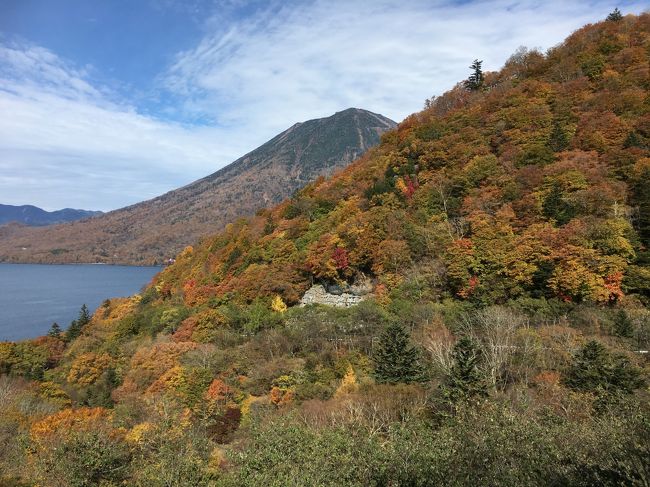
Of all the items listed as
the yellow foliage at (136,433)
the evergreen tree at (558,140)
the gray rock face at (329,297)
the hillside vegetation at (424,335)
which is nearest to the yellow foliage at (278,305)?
the hillside vegetation at (424,335)

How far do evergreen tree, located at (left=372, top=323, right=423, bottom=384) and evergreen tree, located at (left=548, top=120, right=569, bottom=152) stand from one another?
22.7 m

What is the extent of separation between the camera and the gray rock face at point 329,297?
33812mm

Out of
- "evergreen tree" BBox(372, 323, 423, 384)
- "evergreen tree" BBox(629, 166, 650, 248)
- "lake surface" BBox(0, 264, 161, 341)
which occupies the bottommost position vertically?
"lake surface" BBox(0, 264, 161, 341)

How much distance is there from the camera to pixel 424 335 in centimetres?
2459

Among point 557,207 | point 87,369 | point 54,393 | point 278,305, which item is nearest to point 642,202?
point 557,207

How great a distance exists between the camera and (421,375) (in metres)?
20.6

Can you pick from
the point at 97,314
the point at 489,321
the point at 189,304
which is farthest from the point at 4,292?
the point at 489,321

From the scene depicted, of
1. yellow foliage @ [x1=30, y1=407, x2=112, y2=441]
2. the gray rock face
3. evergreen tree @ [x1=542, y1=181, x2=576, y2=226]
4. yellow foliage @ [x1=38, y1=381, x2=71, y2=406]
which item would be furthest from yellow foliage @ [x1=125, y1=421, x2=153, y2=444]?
evergreen tree @ [x1=542, y1=181, x2=576, y2=226]

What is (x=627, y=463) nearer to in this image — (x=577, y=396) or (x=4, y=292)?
(x=577, y=396)

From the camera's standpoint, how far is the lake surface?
72319 mm

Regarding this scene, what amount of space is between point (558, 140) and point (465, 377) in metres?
25.4

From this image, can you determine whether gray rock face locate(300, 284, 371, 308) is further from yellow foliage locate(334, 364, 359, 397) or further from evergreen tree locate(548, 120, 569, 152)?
evergreen tree locate(548, 120, 569, 152)

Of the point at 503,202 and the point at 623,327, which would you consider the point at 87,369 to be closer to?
the point at 503,202

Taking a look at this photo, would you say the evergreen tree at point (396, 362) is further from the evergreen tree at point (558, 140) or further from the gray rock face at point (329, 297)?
the evergreen tree at point (558, 140)
